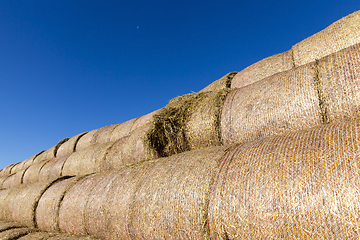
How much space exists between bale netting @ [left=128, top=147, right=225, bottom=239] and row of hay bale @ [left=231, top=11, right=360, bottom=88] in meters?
2.38

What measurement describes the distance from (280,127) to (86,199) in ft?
10.4

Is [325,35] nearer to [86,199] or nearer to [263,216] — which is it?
[263,216]

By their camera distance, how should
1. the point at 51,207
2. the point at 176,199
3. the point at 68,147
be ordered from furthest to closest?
the point at 68,147, the point at 51,207, the point at 176,199

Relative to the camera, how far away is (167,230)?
7.70 feet

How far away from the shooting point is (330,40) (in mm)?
3576

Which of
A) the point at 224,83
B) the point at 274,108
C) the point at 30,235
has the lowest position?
the point at 30,235

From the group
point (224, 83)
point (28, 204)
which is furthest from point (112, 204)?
point (224, 83)

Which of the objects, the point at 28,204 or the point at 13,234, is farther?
the point at 28,204

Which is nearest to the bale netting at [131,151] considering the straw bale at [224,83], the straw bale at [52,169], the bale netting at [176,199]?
the bale netting at [176,199]

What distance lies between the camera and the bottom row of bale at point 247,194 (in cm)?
154

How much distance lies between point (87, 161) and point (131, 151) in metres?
2.21

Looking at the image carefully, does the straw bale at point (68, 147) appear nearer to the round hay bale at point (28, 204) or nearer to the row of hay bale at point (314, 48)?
the round hay bale at point (28, 204)

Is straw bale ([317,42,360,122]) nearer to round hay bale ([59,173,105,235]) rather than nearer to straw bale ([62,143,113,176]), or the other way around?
round hay bale ([59,173,105,235])

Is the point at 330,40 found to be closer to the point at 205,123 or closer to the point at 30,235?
the point at 205,123
